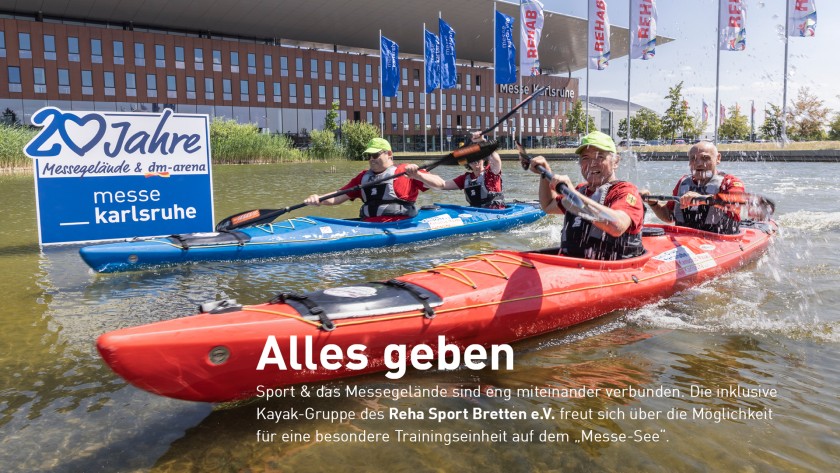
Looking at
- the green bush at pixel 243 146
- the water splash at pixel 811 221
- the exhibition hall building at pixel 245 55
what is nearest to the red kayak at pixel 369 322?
the water splash at pixel 811 221

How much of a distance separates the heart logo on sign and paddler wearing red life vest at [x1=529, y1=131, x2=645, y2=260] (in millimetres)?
5200

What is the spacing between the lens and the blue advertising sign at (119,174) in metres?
6.50

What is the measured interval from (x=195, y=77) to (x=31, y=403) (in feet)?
143

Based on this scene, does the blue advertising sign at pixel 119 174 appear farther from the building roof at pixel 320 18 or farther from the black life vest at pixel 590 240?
the building roof at pixel 320 18

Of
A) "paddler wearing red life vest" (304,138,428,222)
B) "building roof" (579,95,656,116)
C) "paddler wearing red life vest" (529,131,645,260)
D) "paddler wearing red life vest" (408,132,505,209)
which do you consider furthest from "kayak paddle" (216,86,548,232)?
"building roof" (579,95,656,116)

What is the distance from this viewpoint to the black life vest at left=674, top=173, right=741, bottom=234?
606 cm

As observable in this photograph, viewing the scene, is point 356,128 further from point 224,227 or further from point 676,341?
point 676,341

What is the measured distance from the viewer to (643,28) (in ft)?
84.9

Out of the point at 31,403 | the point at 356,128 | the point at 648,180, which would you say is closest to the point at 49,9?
the point at 356,128

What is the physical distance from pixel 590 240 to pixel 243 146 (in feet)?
96.8

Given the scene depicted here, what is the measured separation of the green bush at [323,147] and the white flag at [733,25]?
22799 millimetres

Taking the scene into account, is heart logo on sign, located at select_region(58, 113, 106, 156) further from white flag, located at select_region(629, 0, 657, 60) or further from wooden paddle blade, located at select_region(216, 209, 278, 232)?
white flag, located at select_region(629, 0, 657, 60)

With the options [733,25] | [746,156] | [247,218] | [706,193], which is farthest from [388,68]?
[706,193]

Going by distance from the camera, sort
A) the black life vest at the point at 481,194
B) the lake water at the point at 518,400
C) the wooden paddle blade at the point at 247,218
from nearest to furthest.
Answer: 1. the lake water at the point at 518,400
2. the wooden paddle blade at the point at 247,218
3. the black life vest at the point at 481,194
